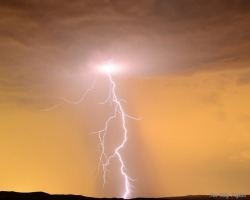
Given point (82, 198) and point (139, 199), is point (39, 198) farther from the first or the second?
point (139, 199)

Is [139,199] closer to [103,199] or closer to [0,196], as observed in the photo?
[103,199]

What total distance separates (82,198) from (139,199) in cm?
703

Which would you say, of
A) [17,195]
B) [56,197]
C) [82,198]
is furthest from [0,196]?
[82,198]

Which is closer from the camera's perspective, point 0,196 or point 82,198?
point 0,196

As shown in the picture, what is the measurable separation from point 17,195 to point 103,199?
10014 mm

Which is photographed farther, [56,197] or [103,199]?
[103,199]

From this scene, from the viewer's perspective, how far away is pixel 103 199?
5288 cm

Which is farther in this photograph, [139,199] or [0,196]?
[139,199]

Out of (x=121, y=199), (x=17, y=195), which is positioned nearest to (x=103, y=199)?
(x=121, y=199)

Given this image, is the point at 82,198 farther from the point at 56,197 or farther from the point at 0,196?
the point at 0,196

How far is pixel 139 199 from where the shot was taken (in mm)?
53938

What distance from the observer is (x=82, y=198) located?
51312mm

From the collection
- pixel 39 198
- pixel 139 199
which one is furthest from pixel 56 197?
pixel 139 199

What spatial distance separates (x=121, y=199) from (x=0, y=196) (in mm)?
13991
